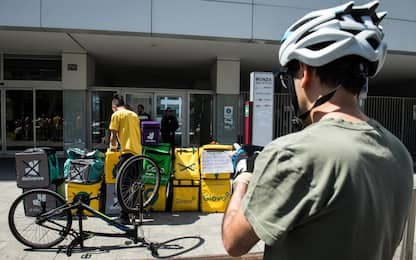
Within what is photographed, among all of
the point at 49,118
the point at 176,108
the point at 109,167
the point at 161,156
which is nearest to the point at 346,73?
the point at 161,156

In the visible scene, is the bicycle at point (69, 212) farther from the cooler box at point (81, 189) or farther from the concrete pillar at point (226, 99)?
the concrete pillar at point (226, 99)

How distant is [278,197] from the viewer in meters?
0.85

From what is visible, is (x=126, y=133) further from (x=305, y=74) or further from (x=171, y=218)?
(x=305, y=74)

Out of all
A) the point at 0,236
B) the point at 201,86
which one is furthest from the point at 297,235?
the point at 201,86

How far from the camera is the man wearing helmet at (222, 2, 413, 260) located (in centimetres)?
83

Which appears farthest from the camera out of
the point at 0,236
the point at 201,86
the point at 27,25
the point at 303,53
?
the point at 201,86

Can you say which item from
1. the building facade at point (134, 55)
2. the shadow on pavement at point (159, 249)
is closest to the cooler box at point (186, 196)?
the shadow on pavement at point (159, 249)

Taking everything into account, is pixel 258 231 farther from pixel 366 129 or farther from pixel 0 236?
pixel 0 236

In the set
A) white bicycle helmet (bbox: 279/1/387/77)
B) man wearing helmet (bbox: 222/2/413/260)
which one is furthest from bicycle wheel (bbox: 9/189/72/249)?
white bicycle helmet (bbox: 279/1/387/77)

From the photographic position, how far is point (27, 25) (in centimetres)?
729

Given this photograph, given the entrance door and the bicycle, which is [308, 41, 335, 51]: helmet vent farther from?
the entrance door

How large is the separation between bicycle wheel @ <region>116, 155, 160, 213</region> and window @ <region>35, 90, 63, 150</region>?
773 cm

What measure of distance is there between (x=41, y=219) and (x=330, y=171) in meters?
3.49

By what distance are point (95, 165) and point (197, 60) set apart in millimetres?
7461
